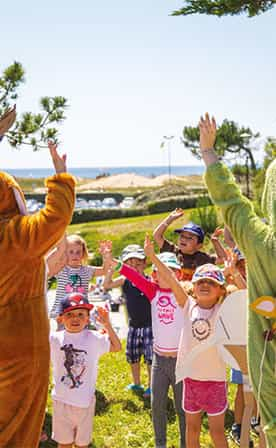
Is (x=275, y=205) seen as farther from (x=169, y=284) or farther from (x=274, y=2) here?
(x=274, y=2)

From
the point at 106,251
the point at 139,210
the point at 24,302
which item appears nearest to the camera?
the point at 24,302

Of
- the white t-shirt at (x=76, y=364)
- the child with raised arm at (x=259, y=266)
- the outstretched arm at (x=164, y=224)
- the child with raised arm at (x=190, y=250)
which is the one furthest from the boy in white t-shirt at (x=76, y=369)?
the child with raised arm at (x=259, y=266)

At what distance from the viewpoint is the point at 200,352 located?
3227mm

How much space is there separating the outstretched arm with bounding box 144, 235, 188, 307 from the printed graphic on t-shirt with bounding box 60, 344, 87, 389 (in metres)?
0.65

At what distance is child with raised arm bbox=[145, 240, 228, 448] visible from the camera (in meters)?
3.31

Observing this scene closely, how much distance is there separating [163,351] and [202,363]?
433 mm

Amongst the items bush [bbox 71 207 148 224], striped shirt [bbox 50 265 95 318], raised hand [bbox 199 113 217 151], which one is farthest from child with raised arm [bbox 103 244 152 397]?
bush [bbox 71 207 148 224]

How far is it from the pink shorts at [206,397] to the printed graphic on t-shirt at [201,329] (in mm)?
259

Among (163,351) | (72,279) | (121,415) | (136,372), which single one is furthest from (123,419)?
(72,279)

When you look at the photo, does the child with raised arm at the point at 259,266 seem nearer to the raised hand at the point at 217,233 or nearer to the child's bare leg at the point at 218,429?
the child's bare leg at the point at 218,429

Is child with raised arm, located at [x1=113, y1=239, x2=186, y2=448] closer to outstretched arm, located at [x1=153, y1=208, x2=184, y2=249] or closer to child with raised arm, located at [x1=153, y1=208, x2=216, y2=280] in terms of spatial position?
outstretched arm, located at [x1=153, y1=208, x2=184, y2=249]

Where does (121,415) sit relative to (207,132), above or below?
below

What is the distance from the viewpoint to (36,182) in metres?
53.1

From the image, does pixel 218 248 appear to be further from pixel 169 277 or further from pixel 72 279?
pixel 169 277
